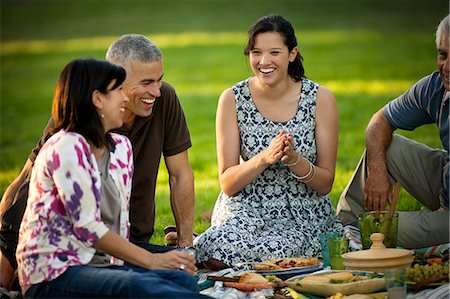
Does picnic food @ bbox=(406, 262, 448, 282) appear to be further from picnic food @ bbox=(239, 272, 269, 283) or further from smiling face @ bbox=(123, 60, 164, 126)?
smiling face @ bbox=(123, 60, 164, 126)

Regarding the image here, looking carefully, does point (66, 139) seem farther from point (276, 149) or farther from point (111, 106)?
point (276, 149)

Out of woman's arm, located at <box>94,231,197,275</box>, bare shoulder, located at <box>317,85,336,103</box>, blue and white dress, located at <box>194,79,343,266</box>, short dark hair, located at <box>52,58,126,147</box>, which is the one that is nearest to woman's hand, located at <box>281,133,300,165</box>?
blue and white dress, located at <box>194,79,343,266</box>

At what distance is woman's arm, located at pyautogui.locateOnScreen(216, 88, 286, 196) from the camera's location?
6328 mm

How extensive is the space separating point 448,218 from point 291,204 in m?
0.98

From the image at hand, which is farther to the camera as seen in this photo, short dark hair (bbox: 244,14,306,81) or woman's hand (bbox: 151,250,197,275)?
short dark hair (bbox: 244,14,306,81)

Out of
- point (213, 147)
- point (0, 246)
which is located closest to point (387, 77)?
point (213, 147)

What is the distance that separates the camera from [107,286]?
4.66 metres

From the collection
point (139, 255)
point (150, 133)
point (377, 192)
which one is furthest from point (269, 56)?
point (139, 255)

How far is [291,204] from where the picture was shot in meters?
6.72

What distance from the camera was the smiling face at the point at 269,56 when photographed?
6.64m

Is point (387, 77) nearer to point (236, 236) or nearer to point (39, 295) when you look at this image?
point (236, 236)

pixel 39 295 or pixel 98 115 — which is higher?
pixel 98 115

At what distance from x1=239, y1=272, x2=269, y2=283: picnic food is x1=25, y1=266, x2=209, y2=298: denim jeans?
93 cm

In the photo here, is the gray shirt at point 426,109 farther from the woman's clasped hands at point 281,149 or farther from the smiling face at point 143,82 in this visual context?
the smiling face at point 143,82
